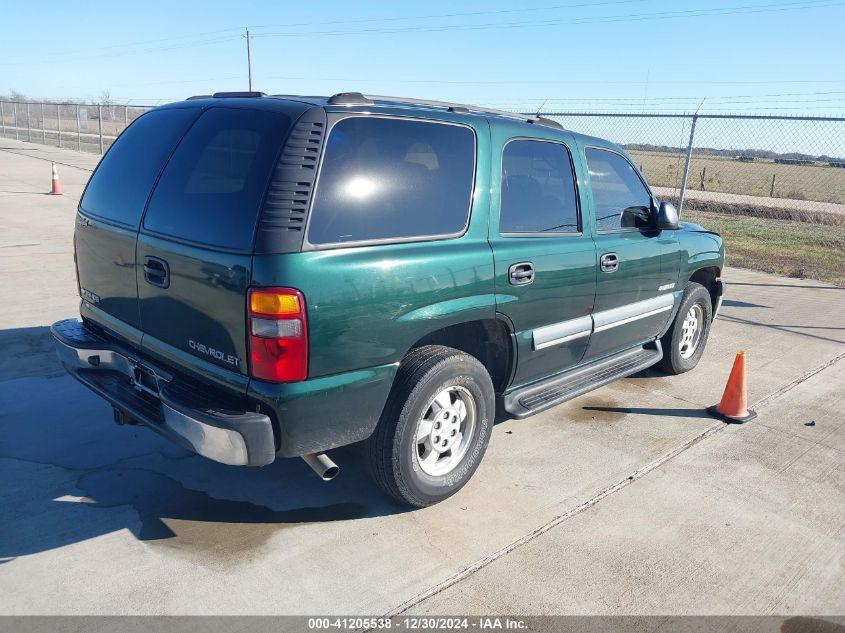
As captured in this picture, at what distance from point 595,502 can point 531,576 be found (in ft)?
2.63

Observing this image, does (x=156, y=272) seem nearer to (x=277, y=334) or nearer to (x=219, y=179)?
(x=219, y=179)

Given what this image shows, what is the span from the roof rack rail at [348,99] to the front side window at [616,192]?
189cm

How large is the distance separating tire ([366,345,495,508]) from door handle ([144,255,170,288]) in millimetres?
1186

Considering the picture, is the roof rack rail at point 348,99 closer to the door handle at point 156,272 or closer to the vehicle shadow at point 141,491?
the door handle at point 156,272

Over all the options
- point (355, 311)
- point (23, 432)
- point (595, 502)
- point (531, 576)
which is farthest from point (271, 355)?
point (23, 432)

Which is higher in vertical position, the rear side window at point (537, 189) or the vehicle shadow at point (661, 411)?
the rear side window at point (537, 189)

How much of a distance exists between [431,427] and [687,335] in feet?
10.8

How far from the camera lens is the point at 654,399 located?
17.5 feet

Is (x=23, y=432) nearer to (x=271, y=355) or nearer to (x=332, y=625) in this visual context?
(x=271, y=355)

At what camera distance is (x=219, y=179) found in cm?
316

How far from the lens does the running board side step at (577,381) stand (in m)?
4.06

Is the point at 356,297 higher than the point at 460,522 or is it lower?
higher

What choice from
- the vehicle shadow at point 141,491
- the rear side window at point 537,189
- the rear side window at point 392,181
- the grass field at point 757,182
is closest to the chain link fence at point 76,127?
the grass field at point 757,182

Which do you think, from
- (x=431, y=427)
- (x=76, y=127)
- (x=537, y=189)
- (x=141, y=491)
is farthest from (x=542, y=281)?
(x=76, y=127)
